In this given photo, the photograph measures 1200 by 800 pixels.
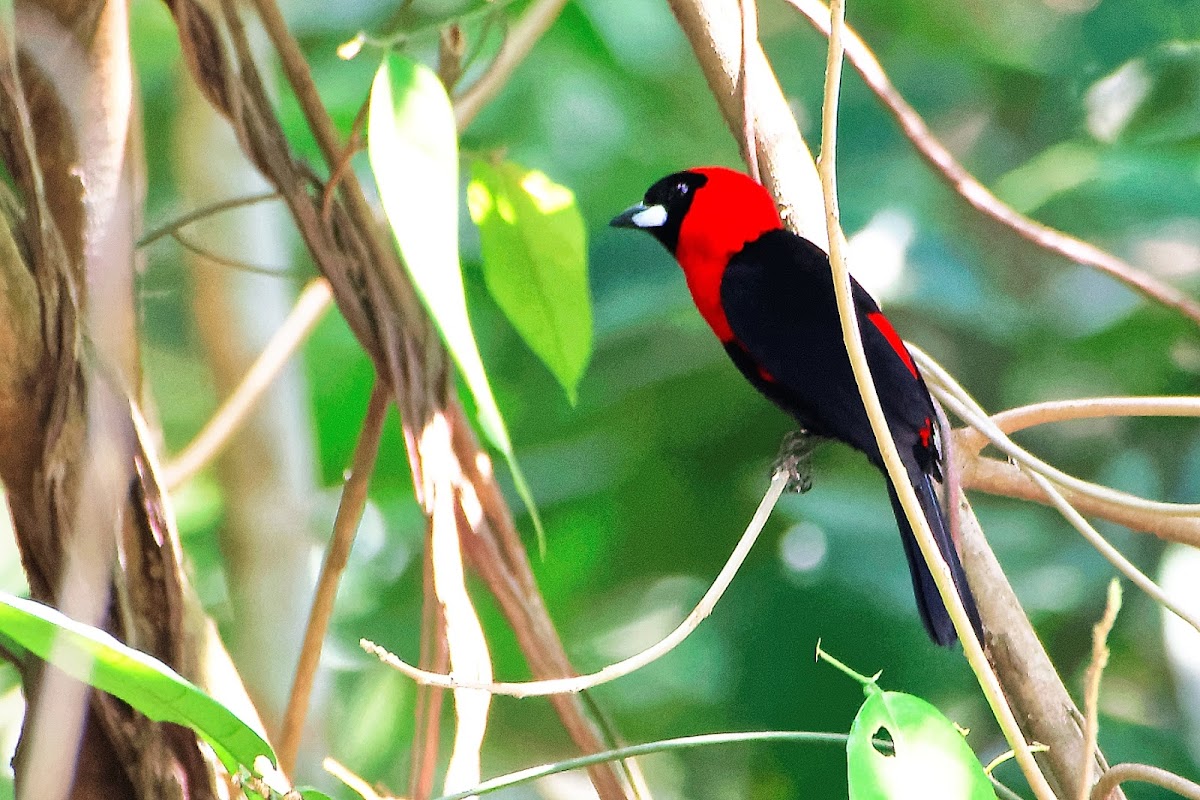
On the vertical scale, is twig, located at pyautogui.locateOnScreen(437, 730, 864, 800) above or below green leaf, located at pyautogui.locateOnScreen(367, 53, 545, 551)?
below

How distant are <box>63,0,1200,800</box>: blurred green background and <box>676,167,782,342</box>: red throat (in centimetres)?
14

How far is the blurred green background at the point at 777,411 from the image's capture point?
1.48 metres

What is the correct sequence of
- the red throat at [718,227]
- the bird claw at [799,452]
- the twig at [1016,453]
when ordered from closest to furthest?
1. the twig at [1016,453]
2. the red throat at [718,227]
3. the bird claw at [799,452]

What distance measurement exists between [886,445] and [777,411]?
1002 millimetres

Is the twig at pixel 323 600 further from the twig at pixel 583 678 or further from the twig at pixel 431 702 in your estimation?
the twig at pixel 583 678

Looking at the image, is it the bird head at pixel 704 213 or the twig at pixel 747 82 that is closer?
the twig at pixel 747 82

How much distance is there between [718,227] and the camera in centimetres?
133

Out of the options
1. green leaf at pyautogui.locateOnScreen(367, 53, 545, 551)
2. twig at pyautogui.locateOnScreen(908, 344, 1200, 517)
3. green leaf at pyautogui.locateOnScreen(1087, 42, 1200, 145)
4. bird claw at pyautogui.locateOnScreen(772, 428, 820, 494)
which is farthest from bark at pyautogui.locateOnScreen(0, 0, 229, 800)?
green leaf at pyautogui.locateOnScreen(1087, 42, 1200, 145)

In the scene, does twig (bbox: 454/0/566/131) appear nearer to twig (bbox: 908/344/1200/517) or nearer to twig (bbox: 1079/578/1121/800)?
twig (bbox: 908/344/1200/517)

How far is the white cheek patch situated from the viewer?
140 cm

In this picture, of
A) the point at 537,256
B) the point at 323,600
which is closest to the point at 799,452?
the point at 537,256

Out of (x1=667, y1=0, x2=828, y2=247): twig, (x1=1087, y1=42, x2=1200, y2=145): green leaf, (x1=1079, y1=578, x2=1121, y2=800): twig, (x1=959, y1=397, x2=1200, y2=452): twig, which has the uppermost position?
(x1=1087, y1=42, x2=1200, y2=145): green leaf

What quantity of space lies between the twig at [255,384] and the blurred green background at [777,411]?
346 mm

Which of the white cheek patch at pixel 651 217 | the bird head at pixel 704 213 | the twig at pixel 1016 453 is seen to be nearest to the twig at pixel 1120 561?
the twig at pixel 1016 453
